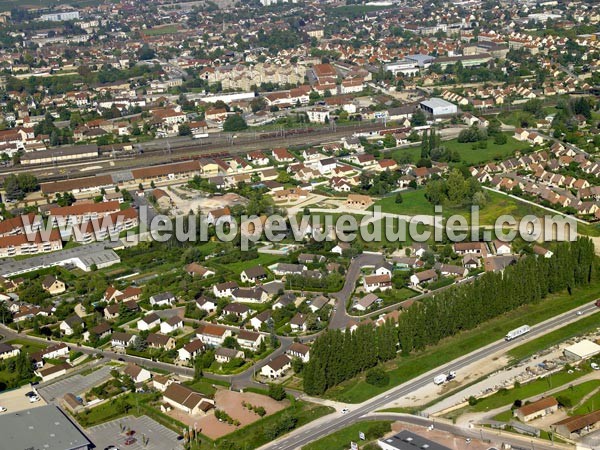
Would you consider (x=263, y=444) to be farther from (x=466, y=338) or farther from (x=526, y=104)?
(x=526, y=104)

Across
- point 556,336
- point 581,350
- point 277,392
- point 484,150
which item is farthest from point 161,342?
point 484,150

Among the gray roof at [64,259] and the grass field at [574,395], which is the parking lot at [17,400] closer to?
the gray roof at [64,259]

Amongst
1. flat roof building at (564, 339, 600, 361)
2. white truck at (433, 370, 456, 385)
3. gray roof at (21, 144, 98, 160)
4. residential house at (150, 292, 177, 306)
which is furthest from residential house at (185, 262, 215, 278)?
gray roof at (21, 144, 98, 160)

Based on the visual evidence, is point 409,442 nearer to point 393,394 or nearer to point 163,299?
point 393,394

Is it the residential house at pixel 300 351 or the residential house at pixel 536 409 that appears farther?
the residential house at pixel 300 351

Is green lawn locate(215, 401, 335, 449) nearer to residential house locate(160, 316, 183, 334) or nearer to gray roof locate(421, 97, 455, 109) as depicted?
residential house locate(160, 316, 183, 334)

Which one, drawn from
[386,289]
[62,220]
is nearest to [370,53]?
[62,220]

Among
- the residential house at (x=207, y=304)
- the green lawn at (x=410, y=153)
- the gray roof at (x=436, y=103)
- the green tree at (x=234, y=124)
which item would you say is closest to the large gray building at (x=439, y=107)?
the gray roof at (x=436, y=103)
